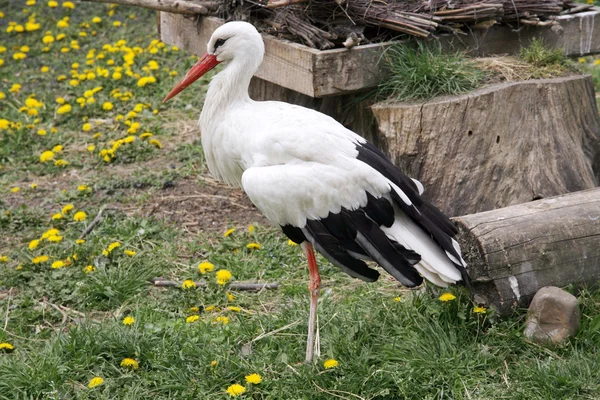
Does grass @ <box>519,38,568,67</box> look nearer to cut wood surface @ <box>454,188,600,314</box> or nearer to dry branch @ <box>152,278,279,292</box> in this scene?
cut wood surface @ <box>454,188,600,314</box>

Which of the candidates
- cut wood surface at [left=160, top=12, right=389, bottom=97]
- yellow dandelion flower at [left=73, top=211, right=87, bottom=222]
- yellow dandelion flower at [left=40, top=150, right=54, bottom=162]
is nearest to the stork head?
cut wood surface at [left=160, top=12, right=389, bottom=97]

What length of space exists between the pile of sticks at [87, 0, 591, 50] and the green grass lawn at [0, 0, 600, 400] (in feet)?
4.22

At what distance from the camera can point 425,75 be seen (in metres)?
4.95

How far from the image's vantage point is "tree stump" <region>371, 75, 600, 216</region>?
15.8ft

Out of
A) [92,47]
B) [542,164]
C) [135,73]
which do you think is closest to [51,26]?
[92,47]

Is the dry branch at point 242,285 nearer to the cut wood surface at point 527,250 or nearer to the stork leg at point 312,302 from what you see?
the stork leg at point 312,302

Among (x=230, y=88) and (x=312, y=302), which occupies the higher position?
(x=230, y=88)

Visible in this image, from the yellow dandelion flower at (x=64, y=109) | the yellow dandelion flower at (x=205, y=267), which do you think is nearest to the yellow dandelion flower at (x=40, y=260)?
the yellow dandelion flower at (x=205, y=267)

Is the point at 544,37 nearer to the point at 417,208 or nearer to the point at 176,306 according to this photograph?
the point at 417,208

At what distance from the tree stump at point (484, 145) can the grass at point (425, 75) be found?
0.10 metres

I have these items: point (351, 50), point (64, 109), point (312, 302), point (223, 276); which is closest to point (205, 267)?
point (223, 276)

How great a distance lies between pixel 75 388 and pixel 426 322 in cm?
165

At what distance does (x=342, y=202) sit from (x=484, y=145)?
1.42 m

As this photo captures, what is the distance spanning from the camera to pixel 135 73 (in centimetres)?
813
